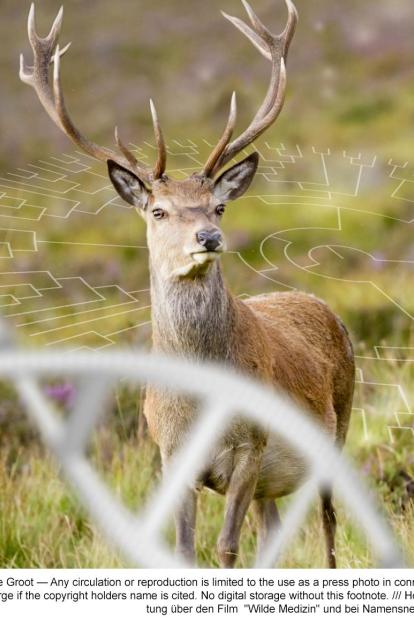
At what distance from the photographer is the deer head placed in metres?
2.71

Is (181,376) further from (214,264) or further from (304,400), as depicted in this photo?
(304,400)

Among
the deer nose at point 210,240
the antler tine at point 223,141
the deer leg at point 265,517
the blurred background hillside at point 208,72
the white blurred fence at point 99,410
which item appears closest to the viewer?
the white blurred fence at point 99,410

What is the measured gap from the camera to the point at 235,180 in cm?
302

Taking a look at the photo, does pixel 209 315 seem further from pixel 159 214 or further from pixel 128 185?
pixel 128 185

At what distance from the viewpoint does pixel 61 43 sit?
17.4 ft

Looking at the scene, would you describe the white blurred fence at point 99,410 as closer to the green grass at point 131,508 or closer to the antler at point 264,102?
the antler at point 264,102

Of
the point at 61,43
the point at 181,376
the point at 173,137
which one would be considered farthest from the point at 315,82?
the point at 181,376

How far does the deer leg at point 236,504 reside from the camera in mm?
2785

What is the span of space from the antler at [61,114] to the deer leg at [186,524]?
852mm

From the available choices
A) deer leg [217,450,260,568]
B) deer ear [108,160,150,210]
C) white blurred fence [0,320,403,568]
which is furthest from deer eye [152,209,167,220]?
white blurred fence [0,320,403,568]

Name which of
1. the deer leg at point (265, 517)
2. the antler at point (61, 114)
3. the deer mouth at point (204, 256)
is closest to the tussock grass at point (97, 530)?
the deer leg at point (265, 517)

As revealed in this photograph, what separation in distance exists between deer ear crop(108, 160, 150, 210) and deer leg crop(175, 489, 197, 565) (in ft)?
2.56

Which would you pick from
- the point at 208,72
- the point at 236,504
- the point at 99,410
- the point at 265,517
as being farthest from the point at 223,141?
the point at 208,72

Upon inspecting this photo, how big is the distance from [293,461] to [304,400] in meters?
0.24
